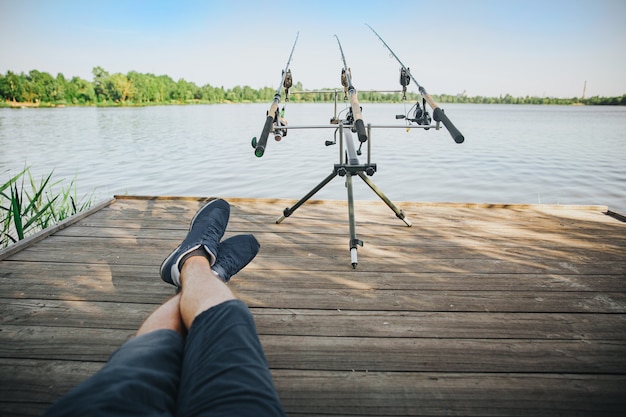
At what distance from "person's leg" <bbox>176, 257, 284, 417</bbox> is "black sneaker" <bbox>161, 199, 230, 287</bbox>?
43 cm

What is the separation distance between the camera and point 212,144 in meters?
14.3

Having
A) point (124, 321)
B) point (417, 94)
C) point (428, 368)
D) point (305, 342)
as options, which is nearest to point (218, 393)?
point (305, 342)

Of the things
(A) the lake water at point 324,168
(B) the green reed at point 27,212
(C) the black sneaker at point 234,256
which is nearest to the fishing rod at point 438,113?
(C) the black sneaker at point 234,256

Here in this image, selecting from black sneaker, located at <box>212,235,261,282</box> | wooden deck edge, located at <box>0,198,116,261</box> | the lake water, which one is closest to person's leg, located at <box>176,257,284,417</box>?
black sneaker, located at <box>212,235,261,282</box>

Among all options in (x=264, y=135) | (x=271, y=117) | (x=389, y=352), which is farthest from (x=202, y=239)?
(x=389, y=352)

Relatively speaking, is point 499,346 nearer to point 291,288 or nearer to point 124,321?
point 291,288

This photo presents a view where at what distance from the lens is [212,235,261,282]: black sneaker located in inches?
67.2

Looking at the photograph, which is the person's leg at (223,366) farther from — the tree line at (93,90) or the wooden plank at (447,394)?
the tree line at (93,90)

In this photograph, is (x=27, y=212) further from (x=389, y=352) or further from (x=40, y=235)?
(x=389, y=352)

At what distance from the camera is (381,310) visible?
1695 mm

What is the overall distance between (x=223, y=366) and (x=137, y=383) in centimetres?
19

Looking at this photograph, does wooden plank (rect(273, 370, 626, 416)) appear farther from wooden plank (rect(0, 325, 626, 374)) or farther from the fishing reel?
the fishing reel

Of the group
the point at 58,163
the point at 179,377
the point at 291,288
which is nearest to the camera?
the point at 179,377

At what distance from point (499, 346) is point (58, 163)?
12.1m
